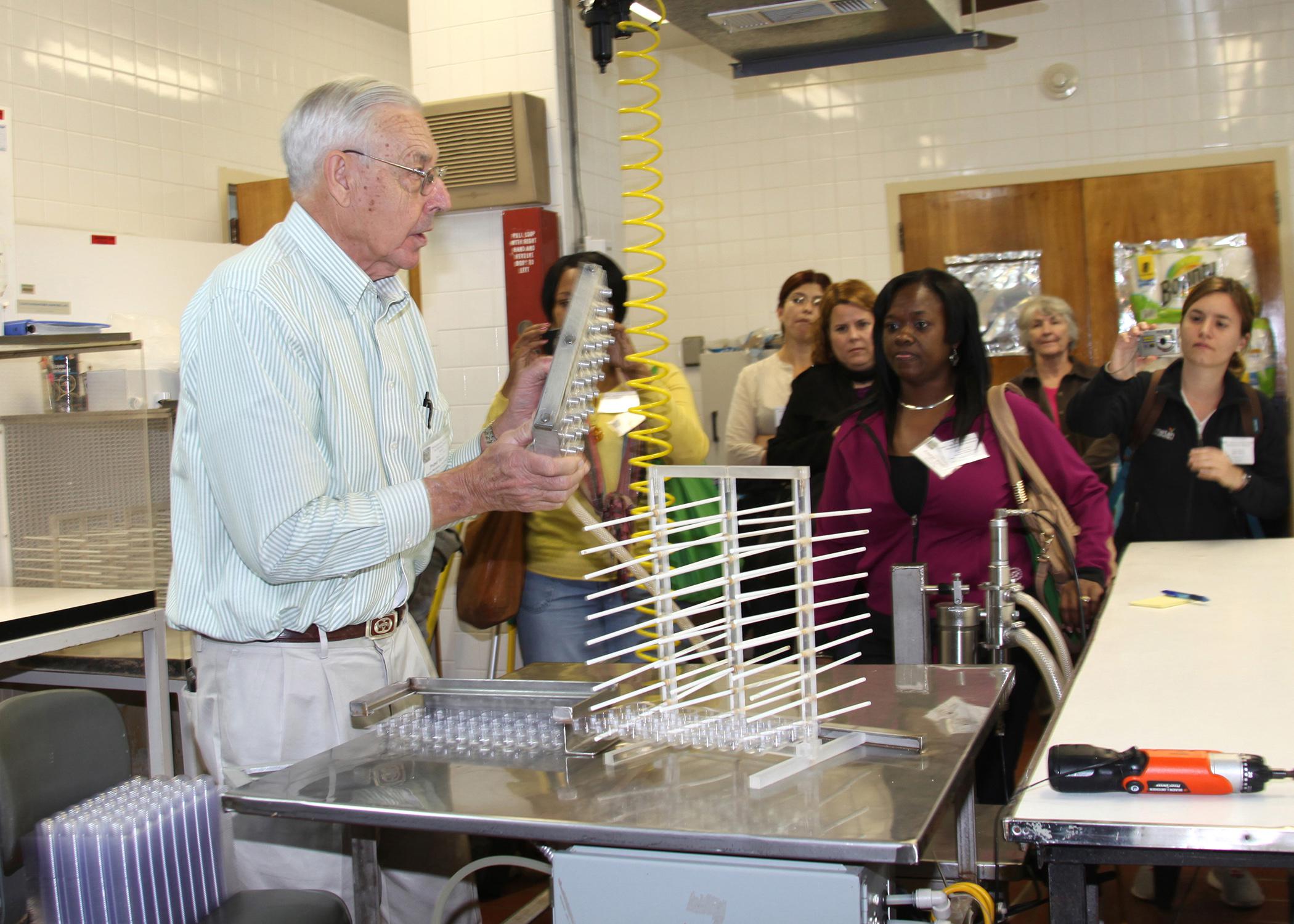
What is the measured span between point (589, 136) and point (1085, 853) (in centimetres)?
342

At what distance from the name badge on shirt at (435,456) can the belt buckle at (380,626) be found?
0.24 m

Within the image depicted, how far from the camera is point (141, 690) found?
3248mm

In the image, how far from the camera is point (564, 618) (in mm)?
2979

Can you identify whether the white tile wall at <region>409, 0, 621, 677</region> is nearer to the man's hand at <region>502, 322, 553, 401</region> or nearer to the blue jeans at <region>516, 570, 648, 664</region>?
the blue jeans at <region>516, 570, 648, 664</region>

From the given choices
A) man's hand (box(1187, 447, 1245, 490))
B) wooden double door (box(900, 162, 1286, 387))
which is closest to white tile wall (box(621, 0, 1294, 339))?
wooden double door (box(900, 162, 1286, 387))

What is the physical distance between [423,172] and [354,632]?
72cm

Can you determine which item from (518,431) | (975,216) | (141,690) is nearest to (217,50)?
(141,690)

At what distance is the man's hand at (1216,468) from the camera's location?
3.01 m

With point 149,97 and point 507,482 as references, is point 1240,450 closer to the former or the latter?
point 507,482

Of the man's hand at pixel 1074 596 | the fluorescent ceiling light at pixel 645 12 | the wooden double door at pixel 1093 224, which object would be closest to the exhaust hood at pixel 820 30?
the fluorescent ceiling light at pixel 645 12

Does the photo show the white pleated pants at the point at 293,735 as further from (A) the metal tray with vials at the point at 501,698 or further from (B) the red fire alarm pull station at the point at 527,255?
(B) the red fire alarm pull station at the point at 527,255

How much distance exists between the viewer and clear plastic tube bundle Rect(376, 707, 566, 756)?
155 centimetres

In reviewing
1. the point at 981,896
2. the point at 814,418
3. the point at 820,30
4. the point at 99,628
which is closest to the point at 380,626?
the point at 981,896

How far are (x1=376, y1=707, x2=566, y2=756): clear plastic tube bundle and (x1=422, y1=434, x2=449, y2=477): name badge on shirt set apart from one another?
420mm
